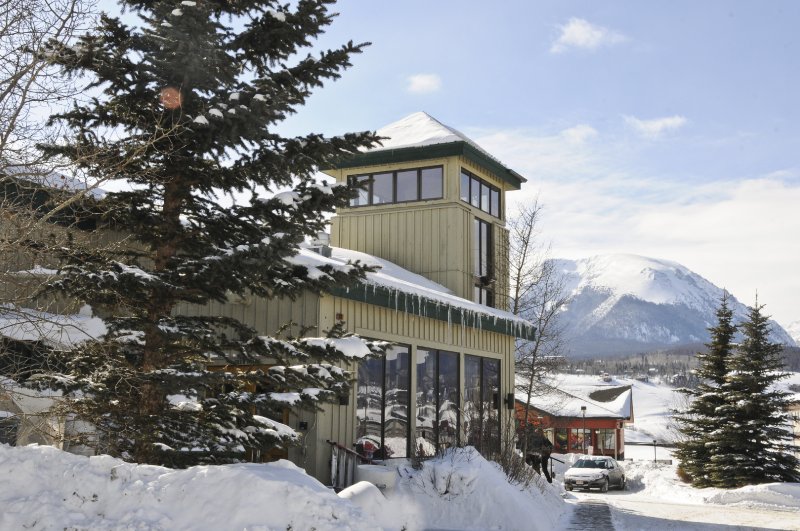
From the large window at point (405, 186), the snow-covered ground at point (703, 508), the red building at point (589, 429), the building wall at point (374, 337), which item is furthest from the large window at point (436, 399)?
the red building at point (589, 429)

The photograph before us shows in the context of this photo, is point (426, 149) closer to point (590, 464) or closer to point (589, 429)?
point (590, 464)

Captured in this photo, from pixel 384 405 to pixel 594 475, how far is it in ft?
55.7

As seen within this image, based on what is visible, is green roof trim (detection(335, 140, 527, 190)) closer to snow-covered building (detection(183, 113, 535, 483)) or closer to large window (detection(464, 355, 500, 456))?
snow-covered building (detection(183, 113, 535, 483))

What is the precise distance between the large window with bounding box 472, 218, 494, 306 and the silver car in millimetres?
10216

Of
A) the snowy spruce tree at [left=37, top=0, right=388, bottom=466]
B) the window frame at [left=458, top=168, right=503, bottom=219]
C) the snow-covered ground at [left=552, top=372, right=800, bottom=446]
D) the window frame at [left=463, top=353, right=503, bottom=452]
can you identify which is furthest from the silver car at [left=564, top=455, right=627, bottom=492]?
the snow-covered ground at [left=552, top=372, right=800, bottom=446]

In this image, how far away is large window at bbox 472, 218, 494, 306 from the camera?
75.3 feet

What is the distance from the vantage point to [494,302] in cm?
2439

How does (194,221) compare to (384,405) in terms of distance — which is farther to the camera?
(384,405)

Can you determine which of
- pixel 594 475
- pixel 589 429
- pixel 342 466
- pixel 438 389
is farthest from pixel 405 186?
pixel 589 429

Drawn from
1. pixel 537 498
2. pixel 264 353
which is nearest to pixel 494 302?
pixel 537 498

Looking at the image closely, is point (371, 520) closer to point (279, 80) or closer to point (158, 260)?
point (158, 260)

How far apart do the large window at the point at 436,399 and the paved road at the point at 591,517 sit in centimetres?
300

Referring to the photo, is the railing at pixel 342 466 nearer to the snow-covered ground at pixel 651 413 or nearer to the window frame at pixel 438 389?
the window frame at pixel 438 389

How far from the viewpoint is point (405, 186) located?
74.6ft
